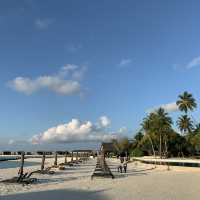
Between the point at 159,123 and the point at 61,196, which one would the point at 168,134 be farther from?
the point at 61,196

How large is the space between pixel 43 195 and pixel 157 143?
74.3 m

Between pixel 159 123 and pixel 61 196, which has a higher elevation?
pixel 159 123

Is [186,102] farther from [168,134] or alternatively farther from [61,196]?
[61,196]

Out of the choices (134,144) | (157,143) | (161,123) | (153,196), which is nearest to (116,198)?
(153,196)

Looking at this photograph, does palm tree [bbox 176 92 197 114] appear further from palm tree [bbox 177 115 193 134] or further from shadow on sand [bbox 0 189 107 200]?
shadow on sand [bbox 0 189 107 200]

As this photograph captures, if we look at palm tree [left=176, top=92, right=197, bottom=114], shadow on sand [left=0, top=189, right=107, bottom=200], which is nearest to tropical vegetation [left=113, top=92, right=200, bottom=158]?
palm tree [left=176, top=92, right=197, bottom=114]

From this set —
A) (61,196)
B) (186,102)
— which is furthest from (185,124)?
(61,196)

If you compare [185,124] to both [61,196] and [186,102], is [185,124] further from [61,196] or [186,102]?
[61,196]

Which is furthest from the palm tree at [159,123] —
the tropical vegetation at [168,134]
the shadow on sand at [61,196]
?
the shadow on sand at [61,196]

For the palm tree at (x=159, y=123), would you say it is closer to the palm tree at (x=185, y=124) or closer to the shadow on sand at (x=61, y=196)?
the palm tree at (x=185, y=124)

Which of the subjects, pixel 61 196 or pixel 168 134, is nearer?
pixel 61 196

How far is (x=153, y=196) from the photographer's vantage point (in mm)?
16906

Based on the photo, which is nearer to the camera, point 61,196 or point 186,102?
point 61,196

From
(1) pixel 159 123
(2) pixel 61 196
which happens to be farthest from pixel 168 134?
(2) pixel 61 196
